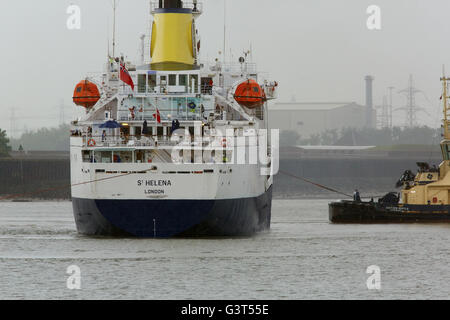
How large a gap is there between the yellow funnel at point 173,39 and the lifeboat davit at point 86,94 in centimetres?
403

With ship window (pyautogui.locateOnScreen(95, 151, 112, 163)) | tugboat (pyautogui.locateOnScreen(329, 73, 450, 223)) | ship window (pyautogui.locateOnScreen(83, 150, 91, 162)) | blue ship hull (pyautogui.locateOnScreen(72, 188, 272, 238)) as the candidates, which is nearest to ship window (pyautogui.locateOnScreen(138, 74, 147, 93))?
ship window (pyautogui.locateOnScreen(95, 151, 112, 163))

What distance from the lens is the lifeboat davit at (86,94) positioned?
5478 centimetres

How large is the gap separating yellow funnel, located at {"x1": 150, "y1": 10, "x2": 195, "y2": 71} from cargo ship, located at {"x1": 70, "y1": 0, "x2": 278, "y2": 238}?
0.06m

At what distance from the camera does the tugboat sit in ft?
219

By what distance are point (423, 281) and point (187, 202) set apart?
1320cm

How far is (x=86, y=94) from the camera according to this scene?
5478 centimetres

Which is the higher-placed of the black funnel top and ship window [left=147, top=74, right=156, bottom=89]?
the black funnel top

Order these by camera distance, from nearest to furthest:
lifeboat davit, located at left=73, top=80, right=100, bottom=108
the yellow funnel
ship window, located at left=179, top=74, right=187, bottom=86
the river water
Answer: the river water < ship window, located at left=179, top=74, right=187, bottom=86 < lifeboat davit, located at left=73, top=80, right=100, bottom=108 < the yellow funnel

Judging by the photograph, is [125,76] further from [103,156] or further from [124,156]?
[103,156]

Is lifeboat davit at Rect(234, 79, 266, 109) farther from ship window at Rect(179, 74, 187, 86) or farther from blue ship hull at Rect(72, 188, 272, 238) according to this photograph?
blue ship hull at Rect(72, 188, 272, 238)

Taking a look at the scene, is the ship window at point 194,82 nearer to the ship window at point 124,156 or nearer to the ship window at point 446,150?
the ship window at point 124,156

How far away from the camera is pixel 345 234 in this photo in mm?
58000
